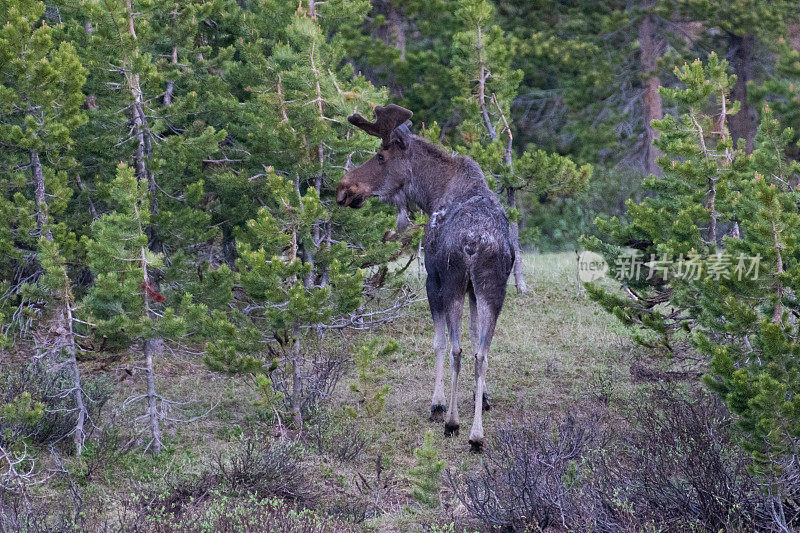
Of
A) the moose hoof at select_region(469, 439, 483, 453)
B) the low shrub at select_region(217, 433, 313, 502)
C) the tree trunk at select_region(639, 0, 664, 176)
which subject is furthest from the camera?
the tree trunk at select_region(639, 0, 664, 176)

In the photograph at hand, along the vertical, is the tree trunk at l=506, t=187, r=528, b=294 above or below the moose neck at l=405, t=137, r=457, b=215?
below

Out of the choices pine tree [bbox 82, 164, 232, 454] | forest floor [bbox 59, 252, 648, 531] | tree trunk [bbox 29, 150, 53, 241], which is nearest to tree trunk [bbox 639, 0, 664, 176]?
forest floor [bbox 59, 252, 648, 531]

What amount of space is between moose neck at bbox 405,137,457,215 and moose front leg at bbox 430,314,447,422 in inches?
47.6

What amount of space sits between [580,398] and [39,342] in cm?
676

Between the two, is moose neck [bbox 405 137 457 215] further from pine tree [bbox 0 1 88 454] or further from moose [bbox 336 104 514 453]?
pine tree [bbox 0 1 88 454]

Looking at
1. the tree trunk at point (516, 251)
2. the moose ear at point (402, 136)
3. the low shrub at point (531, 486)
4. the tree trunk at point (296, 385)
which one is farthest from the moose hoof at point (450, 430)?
the tree trunk at point (516, 251)

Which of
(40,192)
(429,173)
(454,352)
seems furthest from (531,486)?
(40,192)

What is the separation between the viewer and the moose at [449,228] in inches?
293

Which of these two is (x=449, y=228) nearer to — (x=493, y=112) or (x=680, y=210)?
(x=680, y=210)

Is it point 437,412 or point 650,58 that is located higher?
point 650,58

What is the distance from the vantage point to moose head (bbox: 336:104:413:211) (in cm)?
815

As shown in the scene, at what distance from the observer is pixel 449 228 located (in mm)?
7695

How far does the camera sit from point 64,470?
6.73 meters

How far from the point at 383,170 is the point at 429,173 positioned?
0.50m
